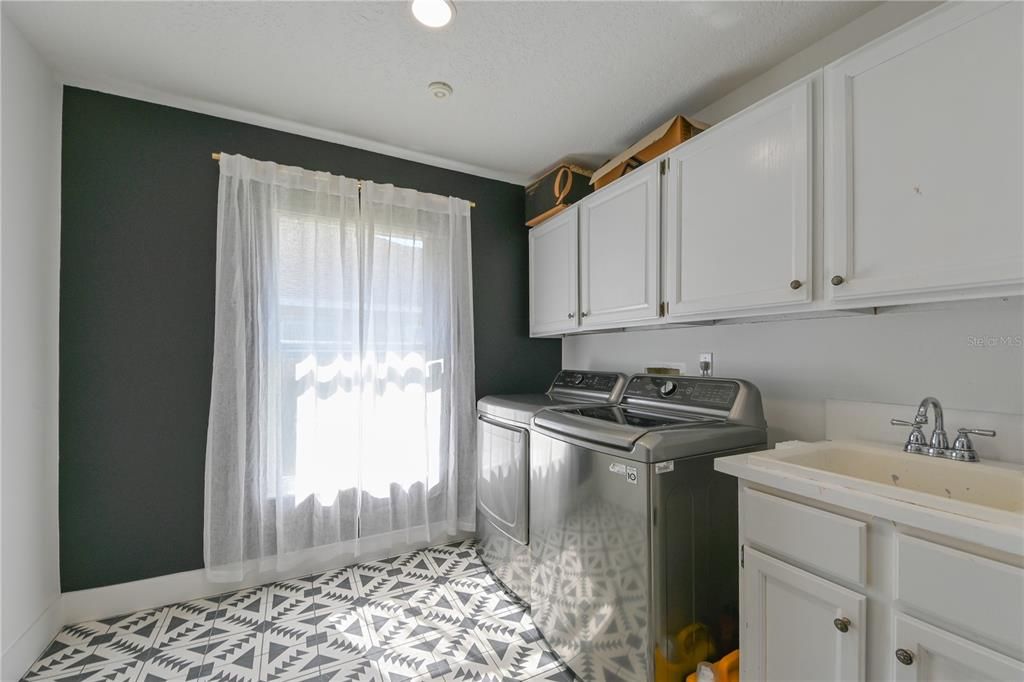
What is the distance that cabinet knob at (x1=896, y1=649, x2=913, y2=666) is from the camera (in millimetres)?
907

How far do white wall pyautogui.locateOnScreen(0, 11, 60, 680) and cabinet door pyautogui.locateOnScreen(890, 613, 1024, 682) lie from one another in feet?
9.06

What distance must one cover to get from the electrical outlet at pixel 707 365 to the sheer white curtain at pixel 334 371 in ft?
4.50

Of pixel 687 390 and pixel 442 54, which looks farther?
pixel 687 390

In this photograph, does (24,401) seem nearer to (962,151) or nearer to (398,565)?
(398,565)

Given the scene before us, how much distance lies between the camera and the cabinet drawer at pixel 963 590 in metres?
0.78

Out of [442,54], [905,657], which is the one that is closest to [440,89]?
[442,54]

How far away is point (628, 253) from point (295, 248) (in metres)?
1.78

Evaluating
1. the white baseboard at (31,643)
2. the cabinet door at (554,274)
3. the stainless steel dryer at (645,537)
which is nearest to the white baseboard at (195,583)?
the white baseboard at (31,643)

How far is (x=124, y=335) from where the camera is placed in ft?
6.59

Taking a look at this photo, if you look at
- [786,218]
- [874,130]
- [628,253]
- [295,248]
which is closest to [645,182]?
[628,253]

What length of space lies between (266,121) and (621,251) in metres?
2.03

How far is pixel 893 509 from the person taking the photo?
92 centimetres

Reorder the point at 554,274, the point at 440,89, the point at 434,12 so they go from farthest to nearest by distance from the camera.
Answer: the point at 554,274, the point at 440,89, the point at 434,12

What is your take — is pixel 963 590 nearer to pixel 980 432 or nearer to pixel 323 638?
pixel 980 432
